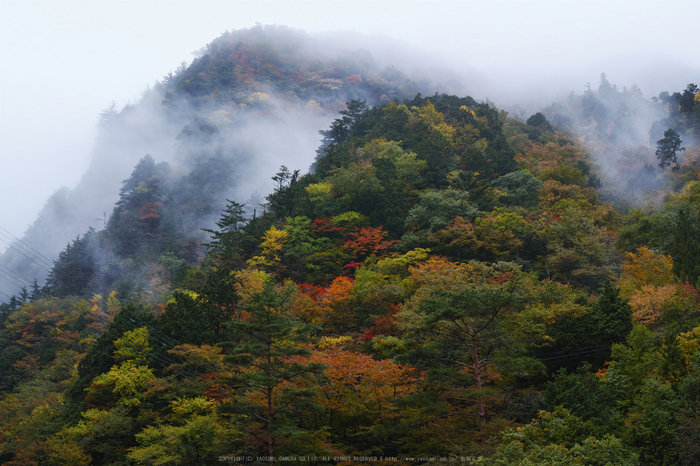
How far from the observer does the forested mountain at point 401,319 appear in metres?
19.0

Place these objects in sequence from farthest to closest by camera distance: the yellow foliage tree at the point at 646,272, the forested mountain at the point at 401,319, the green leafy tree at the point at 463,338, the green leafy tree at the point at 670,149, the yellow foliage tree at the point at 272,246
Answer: the green leafy tree at the point at 670,149 → the yellow foliage tree at the point at 272,246 → the yellow foliage tree at the point at 646,272 → the forested mountain at the point at 401,319 → the green leafy tree at the point at 463,338

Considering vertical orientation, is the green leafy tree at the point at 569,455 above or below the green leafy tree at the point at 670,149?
below

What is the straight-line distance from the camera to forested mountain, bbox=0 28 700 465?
62.5 feet

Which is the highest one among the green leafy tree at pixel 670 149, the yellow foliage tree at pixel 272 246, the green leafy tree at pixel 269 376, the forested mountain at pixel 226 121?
the forested mountain at pixel 226 121

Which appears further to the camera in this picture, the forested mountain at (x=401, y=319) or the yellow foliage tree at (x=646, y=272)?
the yellow foliage tree at (x=646, y=272)

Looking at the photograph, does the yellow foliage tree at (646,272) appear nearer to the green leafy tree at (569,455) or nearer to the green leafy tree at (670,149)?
the green leafy tree at (569,455)

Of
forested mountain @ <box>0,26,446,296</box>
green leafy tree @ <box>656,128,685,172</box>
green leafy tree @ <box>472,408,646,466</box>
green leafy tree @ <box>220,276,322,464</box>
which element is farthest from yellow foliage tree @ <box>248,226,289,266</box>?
green leafy tree @ <box>656,128,685,172</box>

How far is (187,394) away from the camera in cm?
2611

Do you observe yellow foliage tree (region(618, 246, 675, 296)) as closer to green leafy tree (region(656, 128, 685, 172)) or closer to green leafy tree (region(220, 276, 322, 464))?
green leafy tree (region(220, 276, 322, 464))

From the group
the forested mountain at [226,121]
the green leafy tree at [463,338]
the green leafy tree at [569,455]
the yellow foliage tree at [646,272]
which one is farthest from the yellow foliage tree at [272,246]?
the forested mountain at [226,121]

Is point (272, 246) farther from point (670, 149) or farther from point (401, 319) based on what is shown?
point (670, 149)

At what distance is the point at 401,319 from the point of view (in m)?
28.2

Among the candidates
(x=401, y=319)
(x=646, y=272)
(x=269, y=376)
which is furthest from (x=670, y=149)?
(x=269, y=376)

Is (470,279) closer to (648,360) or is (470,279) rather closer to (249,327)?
(648,360)
